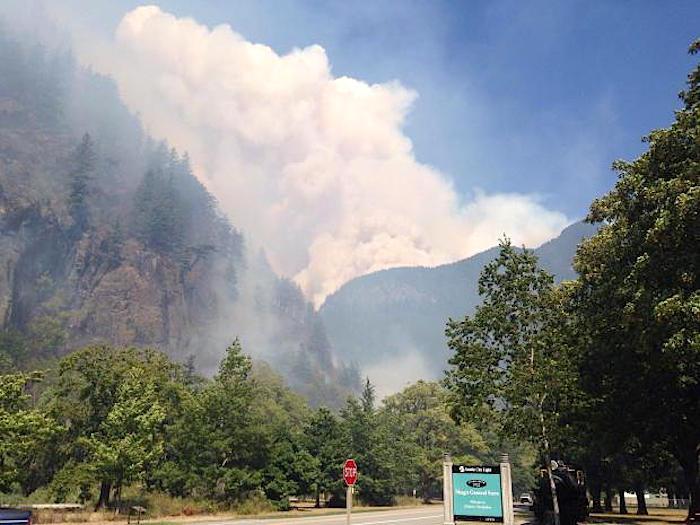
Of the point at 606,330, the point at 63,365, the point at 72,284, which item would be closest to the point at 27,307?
the point at 72,284

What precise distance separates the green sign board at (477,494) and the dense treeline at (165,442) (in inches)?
209

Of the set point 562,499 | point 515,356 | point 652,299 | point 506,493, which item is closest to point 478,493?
point 506,493

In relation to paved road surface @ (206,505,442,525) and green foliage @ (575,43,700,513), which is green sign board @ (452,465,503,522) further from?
paved road surface @ (206,505,442,525)

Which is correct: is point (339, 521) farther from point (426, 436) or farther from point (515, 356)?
point (426, 436)

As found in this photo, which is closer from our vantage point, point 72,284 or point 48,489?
point 48,489

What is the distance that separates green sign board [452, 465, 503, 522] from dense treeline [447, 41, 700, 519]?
398cm

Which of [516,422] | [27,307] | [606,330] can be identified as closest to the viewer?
[516,422]

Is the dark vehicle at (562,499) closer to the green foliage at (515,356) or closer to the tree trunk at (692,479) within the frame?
the green foliage at (515,356)

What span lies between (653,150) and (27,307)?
18199 cm

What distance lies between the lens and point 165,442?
50.9m

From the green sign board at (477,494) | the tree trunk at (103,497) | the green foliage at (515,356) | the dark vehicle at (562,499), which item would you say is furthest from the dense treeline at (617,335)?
the tree trunk at (103,497)

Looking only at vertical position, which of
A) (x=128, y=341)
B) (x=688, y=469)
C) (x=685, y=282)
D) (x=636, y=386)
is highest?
(x=128, y=341)

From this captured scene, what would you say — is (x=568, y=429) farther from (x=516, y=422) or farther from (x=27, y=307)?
(x=27, y=307)

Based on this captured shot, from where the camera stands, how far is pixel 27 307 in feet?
557
